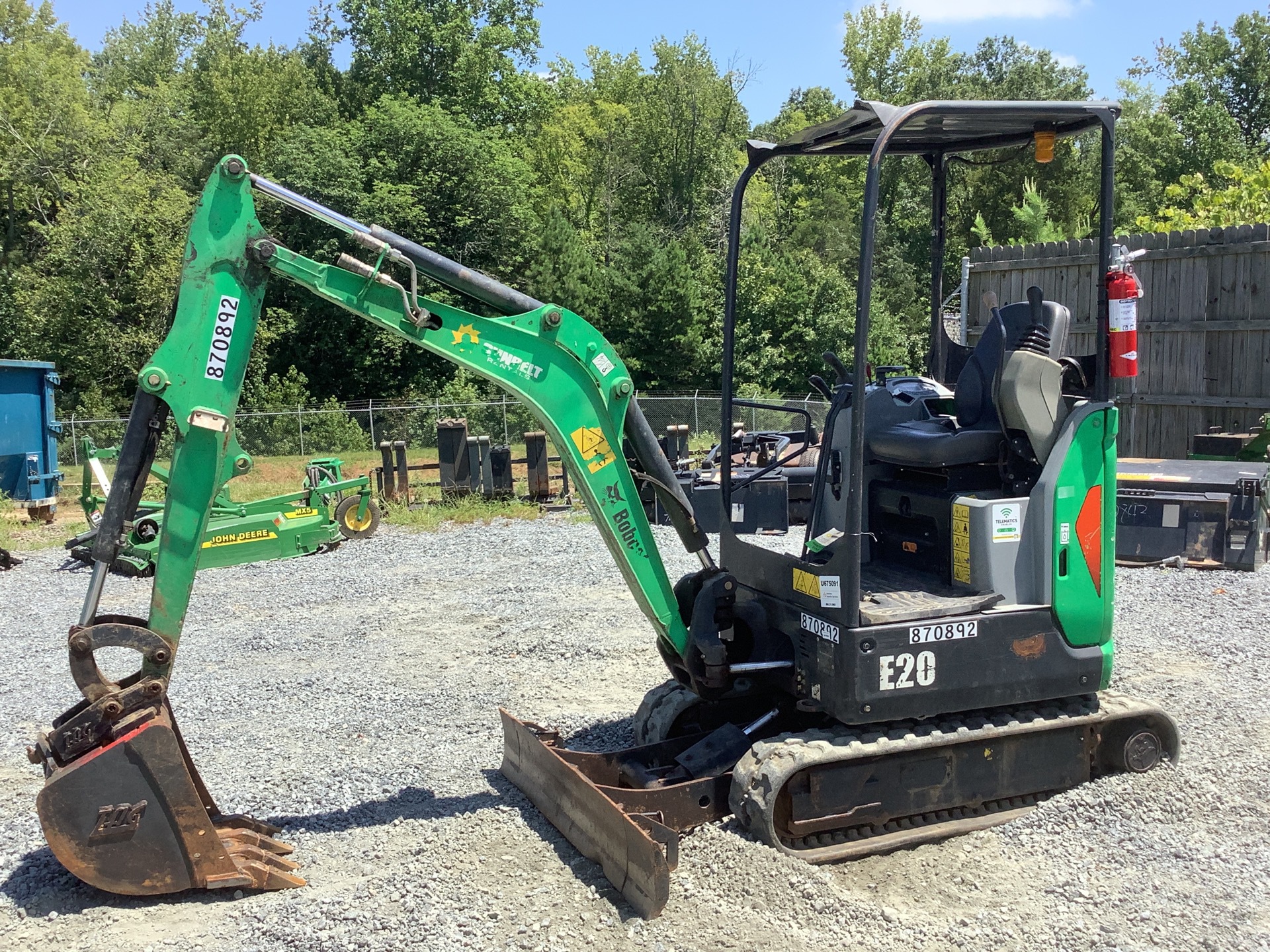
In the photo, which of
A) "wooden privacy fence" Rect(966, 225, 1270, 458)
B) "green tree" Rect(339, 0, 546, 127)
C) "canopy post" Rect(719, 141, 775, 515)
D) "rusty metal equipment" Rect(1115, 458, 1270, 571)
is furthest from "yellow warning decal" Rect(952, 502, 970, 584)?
"green tree" Rect(339, 0, 546, 127)

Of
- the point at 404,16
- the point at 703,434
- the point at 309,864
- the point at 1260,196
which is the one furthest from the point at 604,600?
the point at 404,16

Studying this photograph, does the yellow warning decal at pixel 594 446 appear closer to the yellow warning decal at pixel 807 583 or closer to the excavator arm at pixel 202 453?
the excavator arm at pixel 202 453

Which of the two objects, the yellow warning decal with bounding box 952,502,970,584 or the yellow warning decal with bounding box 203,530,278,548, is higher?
the yellow warning decal with bounding box 952,502,970,584

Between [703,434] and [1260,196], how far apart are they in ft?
38.6

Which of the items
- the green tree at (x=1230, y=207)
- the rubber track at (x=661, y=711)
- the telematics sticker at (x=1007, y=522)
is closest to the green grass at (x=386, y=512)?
the rubber track at (x=661, y=711)

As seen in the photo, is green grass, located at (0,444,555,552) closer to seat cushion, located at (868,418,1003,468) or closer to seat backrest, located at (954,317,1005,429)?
seat cushion, located at (868,418,1003,468)

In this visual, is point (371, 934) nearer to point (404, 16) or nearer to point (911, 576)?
point (911, 576)

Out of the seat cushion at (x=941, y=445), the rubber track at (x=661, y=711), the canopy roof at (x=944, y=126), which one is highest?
the canopy roof at (x=944, y=126)

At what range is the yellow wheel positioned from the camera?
13300 millimetres

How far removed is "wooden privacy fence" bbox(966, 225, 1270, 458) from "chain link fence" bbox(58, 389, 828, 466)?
28.3 ft

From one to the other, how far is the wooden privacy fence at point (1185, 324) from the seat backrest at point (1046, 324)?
830 centimetres

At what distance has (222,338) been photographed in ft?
15.1

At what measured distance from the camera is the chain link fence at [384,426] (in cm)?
2364

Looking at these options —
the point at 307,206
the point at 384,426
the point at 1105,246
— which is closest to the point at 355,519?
the point at 307,206
